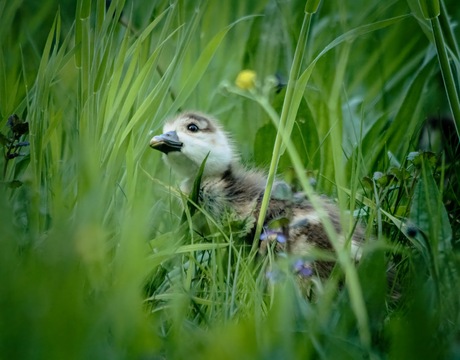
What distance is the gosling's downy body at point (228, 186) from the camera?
6.31 ft

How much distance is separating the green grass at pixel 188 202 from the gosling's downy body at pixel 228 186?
41 mm

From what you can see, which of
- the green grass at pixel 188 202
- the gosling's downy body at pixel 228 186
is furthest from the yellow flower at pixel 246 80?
the gosling's downy body at pixel 228 186

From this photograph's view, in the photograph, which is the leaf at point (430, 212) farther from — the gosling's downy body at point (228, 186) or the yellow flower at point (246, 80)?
the yellow flower at point (246, 80)

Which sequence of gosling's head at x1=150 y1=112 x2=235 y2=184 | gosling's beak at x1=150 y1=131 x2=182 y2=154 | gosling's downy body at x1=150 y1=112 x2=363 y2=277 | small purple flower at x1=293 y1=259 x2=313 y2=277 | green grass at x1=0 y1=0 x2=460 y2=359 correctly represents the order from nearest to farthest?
green grass at x1=0 y1=0 x2=460 y2=359 → small purple flower at x1=293 y1=259 x2=313 y2=277 → gosling's downy body at x1=150 y1=112 x2=363 y2=277 → gosling's beak at x1=150 y1=131 x2=182 y2=154 → gosling's head at x1=150 y1=112 x2=235 y2=184

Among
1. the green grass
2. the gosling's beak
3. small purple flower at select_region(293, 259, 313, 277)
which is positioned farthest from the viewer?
the gosling's beak

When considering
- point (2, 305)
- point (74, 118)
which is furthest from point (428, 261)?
point (74, 118)

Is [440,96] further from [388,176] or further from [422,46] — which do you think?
[388,176]

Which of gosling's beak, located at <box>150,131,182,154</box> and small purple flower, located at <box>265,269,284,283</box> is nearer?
small purple flower, located at <box>265,269,284,283</box>

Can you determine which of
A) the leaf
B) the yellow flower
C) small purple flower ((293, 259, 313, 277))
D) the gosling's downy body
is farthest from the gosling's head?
the leaf

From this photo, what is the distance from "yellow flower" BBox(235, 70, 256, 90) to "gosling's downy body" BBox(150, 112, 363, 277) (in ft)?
0.69

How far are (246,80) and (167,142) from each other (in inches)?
11.7

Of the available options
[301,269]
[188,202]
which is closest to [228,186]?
[188,202]

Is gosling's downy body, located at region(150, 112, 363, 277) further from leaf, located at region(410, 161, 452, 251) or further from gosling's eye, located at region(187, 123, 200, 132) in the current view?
leaf, located at region(410, 161, 452, 251)

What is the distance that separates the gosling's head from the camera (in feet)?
7.41
